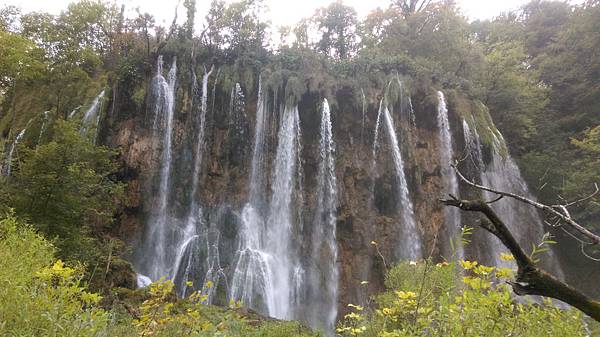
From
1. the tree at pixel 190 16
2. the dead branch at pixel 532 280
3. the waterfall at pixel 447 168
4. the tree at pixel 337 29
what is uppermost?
the tree at pixel 337 29

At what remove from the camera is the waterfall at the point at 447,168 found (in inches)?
699

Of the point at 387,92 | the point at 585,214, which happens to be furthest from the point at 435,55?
the point at 585,214

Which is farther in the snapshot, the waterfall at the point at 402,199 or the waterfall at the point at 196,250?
the waterfall at the point at 402,199

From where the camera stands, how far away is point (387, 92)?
18.7 m

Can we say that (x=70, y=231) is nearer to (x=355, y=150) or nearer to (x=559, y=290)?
(x=559, y=290)

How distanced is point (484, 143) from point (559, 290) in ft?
61.0

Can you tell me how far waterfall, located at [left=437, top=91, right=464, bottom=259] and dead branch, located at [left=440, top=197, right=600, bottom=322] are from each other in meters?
16.3

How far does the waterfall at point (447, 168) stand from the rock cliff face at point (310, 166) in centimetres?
19

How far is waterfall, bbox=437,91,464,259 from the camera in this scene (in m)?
17.8

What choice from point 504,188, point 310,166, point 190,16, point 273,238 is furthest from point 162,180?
point 504,188

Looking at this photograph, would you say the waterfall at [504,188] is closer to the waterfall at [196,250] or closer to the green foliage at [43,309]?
the waterfall at [196,250]

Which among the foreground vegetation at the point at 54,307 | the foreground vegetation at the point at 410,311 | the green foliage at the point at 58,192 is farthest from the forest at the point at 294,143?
the foreground vegetation at the point at 410,311

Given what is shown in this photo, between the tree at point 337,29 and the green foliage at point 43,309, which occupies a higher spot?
the tree at point 337,29

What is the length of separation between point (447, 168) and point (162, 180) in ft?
42.8
